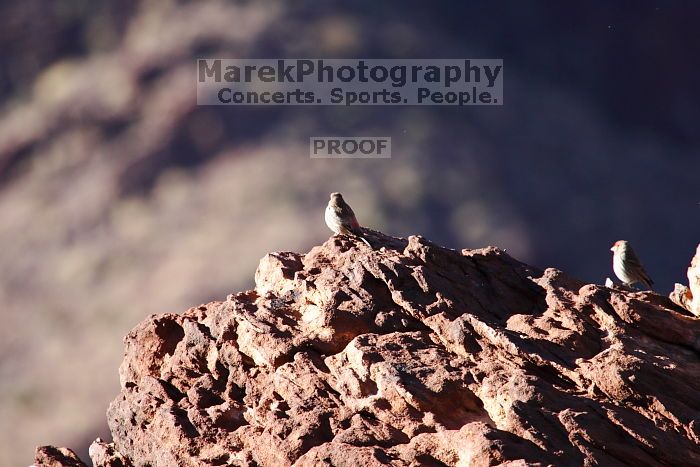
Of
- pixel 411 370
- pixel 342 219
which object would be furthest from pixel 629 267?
pixel 411 370

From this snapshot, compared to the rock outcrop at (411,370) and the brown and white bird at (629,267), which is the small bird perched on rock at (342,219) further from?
the brown and white bird at (629,267)

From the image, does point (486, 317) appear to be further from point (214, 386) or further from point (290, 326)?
point (214, 386)

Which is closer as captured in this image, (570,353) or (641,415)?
(641,415)

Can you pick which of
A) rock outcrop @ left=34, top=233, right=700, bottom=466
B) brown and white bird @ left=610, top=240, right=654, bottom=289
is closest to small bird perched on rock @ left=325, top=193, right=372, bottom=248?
rock outcrop @ left=34, top=233, right=700, bottom=466

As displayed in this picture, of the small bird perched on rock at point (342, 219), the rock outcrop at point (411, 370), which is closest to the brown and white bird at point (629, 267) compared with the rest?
the rock outcrop at point (411, 370)

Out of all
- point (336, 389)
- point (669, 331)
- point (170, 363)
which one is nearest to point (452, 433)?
point (336, 389)

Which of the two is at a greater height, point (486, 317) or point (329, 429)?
point (486, 317)

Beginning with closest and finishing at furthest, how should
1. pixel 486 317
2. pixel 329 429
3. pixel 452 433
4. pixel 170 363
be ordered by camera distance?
pixel 452 433 → pixel 329 429 → pixel 486 317 → pixel 170 363
